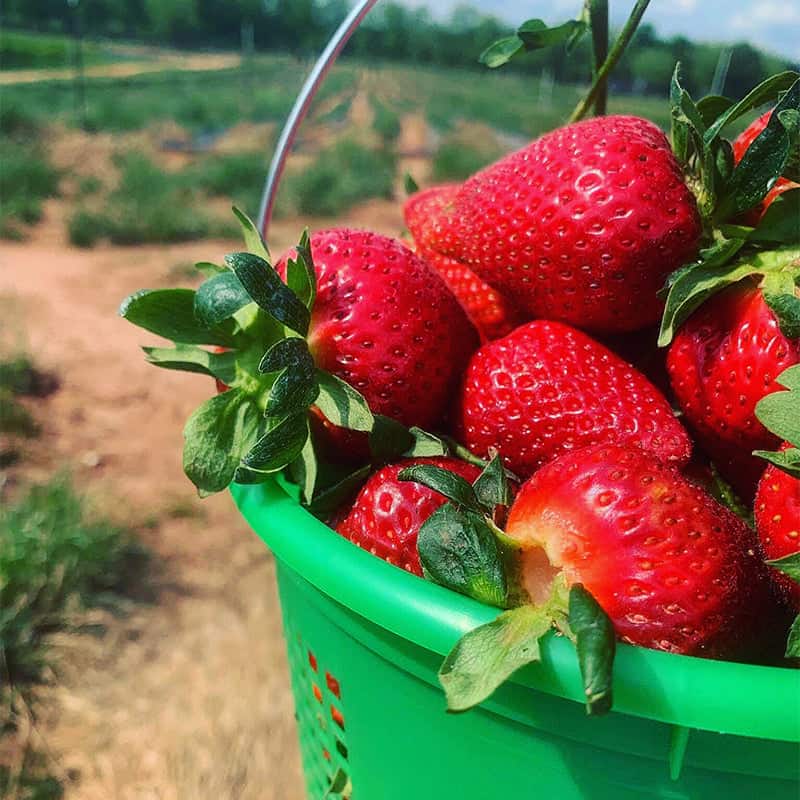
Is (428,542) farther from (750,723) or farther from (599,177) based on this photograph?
(599,177)

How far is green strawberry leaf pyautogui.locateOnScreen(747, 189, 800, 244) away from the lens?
0.65 meters

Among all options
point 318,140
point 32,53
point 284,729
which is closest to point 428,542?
point 284,729

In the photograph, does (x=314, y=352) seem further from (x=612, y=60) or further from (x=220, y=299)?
(x=612, y=60)

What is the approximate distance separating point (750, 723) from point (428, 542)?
175 mm

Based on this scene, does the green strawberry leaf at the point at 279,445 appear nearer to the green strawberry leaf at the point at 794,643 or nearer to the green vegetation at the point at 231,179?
the green strawberry leaf at the point at 794,643

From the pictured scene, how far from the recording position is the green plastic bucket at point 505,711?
432mm

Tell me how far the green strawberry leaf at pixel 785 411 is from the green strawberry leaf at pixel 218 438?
337mm

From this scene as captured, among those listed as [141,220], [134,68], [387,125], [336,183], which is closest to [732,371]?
[141,220]

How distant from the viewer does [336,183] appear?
6422 millimetres

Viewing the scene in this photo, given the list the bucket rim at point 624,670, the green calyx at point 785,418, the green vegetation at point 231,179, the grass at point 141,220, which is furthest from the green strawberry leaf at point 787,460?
the green vegetation at point 231,179

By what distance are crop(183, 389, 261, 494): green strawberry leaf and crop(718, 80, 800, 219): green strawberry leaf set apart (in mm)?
369

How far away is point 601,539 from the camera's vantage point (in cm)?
50

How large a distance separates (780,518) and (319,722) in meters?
0.39

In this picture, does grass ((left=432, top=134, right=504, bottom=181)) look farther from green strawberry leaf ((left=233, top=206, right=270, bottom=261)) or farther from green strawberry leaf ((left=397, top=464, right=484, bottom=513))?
green strawberry leaf ((left=397, top=464, right=484, bottom=513))
